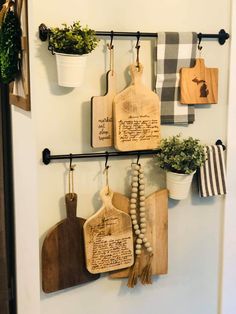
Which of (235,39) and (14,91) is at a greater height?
(235,39)

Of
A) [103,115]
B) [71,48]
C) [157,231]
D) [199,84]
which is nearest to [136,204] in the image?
[157,231]

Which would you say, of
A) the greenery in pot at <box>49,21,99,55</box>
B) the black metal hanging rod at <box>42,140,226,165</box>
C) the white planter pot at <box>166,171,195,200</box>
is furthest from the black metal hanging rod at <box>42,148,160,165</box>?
the greenery in pot at <box>49,21,99,55</box>

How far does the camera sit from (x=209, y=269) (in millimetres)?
1764

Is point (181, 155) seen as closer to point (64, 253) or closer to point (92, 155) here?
point (92, 155)

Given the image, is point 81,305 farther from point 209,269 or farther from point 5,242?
point 5,242

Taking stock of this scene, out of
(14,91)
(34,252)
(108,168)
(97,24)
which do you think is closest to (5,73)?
(14,91)

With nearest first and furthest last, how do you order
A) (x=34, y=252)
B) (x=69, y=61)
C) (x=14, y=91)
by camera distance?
(x=69, y=61) → (x=34, y=252) → (x=14, y=91)

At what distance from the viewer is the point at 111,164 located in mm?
1581

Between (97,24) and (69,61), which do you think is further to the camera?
(97,24)

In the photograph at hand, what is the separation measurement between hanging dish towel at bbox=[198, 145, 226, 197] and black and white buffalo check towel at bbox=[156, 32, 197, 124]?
5.9 inches

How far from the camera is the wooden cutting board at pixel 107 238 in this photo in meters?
1.53

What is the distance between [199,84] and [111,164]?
42 centimetres

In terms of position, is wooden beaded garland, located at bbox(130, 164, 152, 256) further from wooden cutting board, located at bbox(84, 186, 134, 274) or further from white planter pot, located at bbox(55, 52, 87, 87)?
white planter pot, located at bbox(55, 52, 87, 87)

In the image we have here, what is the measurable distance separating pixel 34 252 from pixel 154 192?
1.57 ft
